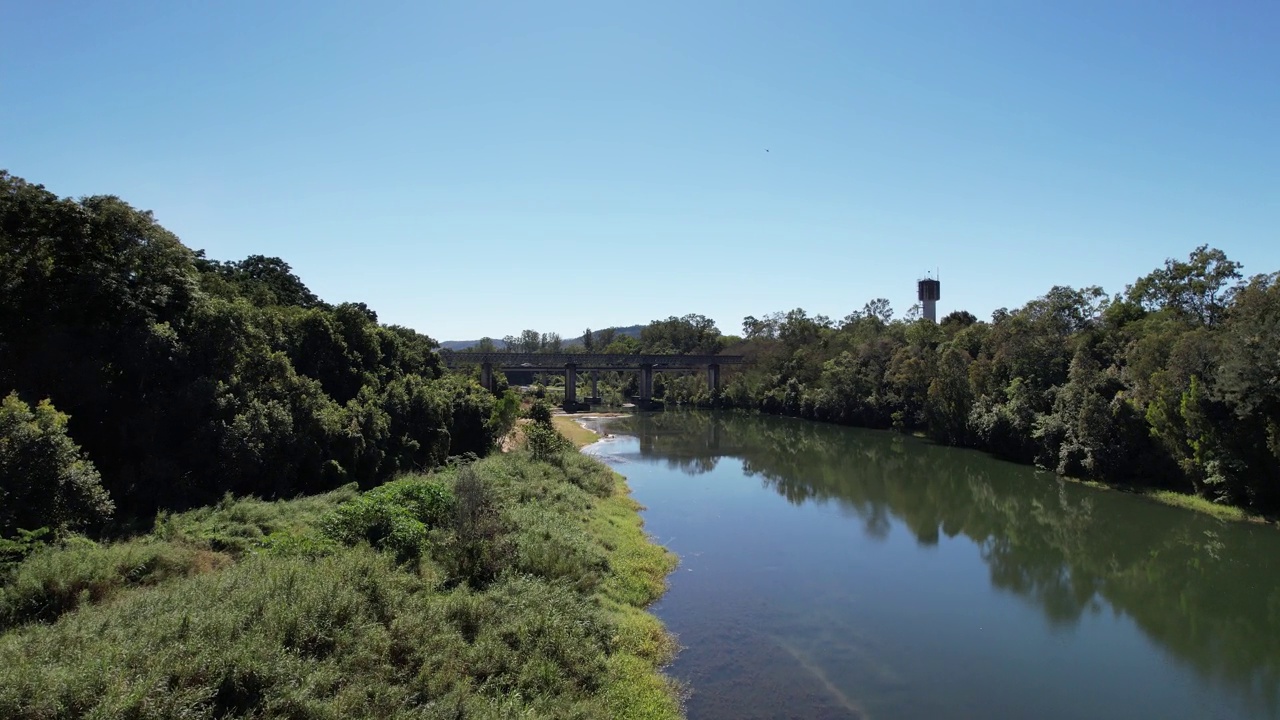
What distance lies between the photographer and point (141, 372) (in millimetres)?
21516

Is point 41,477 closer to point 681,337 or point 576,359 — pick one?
point 576,359

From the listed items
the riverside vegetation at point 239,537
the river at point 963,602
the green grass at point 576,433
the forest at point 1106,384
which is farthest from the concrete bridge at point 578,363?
the riverside vegetation at point 239,537

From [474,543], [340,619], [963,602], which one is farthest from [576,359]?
[340,619]

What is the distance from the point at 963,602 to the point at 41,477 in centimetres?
2512

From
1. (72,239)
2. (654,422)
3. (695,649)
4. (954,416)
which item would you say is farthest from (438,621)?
(654,422)

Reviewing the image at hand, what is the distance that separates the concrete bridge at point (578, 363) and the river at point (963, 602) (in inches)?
2182

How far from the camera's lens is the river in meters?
16.1

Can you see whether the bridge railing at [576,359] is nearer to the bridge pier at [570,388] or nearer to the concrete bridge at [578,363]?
the concrete bridge at [578,363]

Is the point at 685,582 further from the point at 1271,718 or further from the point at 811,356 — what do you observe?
the point at 811,356

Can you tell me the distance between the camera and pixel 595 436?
6631cm

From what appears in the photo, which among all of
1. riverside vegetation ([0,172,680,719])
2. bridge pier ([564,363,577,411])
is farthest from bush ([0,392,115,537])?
bridge pier ([564,363,577,411])

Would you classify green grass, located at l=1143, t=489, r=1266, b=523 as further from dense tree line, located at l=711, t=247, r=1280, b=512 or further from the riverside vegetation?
the riverside vegetation

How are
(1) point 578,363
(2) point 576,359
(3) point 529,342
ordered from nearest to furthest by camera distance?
1. (1) point 578,363
2. (2) point 576,359
3. (3) point 529,342

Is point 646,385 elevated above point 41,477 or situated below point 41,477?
above
